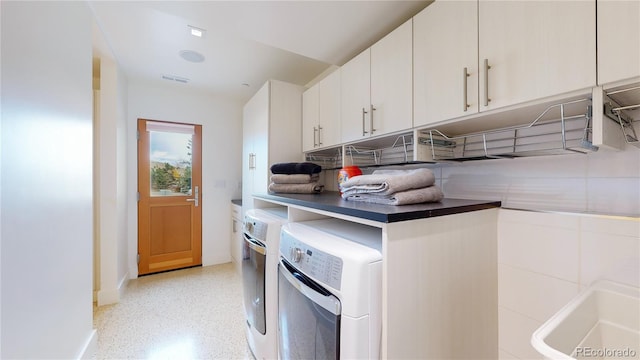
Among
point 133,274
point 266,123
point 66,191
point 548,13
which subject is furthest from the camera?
point 133,274

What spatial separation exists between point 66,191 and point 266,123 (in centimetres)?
133

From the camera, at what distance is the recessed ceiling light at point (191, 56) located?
2203 millimetres

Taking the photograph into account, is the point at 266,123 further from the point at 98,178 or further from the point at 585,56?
the point at 585,56

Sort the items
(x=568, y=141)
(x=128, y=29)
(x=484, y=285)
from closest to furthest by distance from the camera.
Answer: (x=568, y=141)
(x=484, y=285)
(x=128, y=29)

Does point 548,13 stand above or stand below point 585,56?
above

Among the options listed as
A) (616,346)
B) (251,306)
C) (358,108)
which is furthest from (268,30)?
(616,346)

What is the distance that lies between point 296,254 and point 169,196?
2788 mm

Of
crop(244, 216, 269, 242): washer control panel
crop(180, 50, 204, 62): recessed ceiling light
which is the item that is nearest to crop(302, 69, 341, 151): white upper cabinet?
crop(244, 216, 269, 242): washer control panel

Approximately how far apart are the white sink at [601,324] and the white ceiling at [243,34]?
4.58 ft

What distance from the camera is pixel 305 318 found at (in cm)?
99

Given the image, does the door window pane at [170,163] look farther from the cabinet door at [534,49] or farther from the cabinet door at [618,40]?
the cabinet door at [618,40]

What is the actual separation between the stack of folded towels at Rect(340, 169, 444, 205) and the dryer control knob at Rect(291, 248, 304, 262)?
1.20 ft

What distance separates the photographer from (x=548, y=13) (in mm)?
792

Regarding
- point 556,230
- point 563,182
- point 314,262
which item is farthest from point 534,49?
point 314,262
